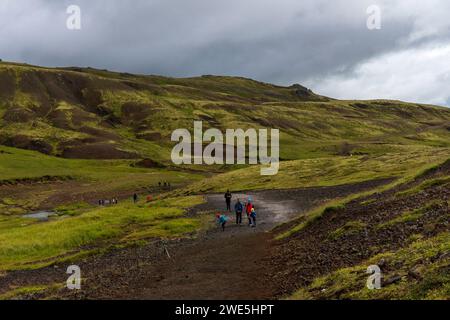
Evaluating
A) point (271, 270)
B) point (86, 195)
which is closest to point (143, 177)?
point (86, 195)

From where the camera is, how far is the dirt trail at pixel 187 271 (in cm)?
2605

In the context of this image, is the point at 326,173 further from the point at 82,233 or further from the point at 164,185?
the point at 82,233

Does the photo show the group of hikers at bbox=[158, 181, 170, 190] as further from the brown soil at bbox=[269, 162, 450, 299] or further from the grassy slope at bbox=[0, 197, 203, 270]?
the brown soil at bbox=[269, 162, 450, 299]

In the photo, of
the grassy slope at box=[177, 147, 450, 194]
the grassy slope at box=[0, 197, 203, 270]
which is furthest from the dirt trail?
the grassy slope at box=[177, 147, 450, 194]

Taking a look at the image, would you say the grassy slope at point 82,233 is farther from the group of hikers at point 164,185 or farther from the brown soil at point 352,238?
the group of hikers at point 164,185

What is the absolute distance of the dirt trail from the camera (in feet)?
85.5

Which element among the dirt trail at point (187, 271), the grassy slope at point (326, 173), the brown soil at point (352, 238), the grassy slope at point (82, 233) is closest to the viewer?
the brown soil at point (352, 238)

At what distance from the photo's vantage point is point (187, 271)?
31.6 m

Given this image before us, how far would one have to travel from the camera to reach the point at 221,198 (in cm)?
8500

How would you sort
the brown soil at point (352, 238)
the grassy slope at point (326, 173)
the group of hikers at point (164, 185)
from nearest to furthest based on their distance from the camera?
the brown soil at point (352, 238), the grassy slope at point (326, 173), the group of hikers at point (164, 185)

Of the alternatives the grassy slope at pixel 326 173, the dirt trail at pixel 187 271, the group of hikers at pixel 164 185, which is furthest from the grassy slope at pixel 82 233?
the group of hikers at pixel 164 185
